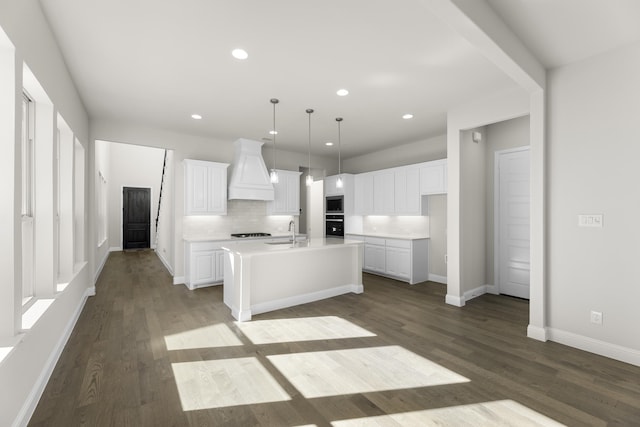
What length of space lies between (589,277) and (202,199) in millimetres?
5591

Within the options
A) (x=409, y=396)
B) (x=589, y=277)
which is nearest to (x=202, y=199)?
(x=409, y=396)

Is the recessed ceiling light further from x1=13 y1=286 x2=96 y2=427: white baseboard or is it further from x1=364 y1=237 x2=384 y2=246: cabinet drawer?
x1=364 y1=237 x2=384 y2=246: cabinet drawer

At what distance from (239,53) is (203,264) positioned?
12.2 feet

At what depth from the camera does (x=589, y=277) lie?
2.86 meters

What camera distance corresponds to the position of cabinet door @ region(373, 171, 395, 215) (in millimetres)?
6223

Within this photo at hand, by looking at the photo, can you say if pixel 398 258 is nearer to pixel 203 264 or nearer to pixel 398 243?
pixel 398 243

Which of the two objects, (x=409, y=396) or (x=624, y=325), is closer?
(x=409, y=396)

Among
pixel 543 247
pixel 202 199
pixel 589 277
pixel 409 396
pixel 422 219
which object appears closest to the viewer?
pixel 409 396

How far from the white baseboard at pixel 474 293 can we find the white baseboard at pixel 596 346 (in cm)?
138

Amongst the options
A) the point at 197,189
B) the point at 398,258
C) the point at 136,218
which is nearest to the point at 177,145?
the point at 197,189

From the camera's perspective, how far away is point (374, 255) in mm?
6352

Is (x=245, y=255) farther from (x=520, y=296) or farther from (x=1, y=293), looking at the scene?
(x=520, y=296)

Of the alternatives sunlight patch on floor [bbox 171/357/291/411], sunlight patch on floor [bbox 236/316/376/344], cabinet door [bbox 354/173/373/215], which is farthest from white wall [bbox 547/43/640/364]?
cabinet door [bbox 354/173/373/215]

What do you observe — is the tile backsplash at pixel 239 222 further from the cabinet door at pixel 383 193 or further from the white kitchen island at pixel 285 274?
the cabinet door at pixel 383 193
